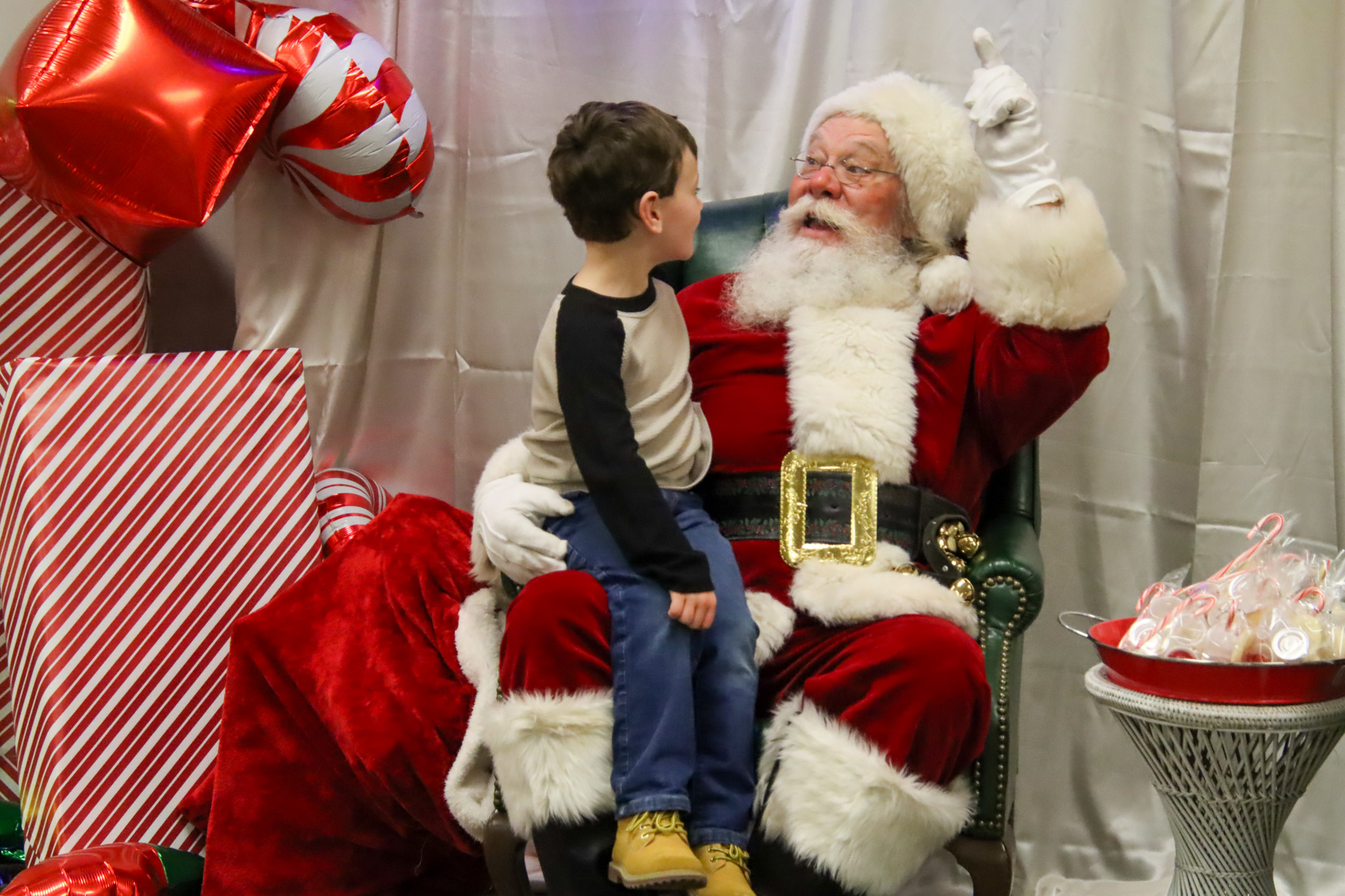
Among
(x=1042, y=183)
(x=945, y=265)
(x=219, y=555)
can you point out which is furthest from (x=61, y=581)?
(x=1042, y=183)

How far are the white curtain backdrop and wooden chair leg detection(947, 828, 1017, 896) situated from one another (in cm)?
93

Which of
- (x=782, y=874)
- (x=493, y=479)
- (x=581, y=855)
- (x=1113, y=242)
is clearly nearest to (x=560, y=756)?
(x=581, y=855)

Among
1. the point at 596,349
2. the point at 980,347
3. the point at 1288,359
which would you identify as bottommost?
the point at 1288,359

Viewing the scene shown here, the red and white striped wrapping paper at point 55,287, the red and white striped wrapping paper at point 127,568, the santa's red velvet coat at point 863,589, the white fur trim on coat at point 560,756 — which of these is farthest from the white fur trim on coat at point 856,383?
the red and white striped wrapping paper at point 55,287

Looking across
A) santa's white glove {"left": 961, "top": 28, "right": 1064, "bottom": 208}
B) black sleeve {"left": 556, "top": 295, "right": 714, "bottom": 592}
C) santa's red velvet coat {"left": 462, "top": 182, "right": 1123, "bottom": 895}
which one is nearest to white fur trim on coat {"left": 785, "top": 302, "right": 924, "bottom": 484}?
santa's red velvet coat {"left": 462, "top": 182, "right": 1123, "bottom": 895}

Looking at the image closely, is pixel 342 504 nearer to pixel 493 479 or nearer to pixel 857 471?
pixel 493 479

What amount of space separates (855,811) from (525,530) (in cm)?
64

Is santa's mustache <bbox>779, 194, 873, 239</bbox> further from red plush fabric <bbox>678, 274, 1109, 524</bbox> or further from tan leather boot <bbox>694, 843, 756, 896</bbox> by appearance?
tan leather boot <bbox>694, 843, 756, 896</bbox>

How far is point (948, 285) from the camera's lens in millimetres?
2238

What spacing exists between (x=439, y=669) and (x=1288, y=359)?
70.7 inches

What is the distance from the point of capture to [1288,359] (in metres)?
2.60

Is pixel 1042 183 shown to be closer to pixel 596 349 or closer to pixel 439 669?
pixel 596 349

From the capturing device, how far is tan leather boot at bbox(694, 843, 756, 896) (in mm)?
1680

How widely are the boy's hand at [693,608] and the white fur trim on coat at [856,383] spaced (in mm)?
445
